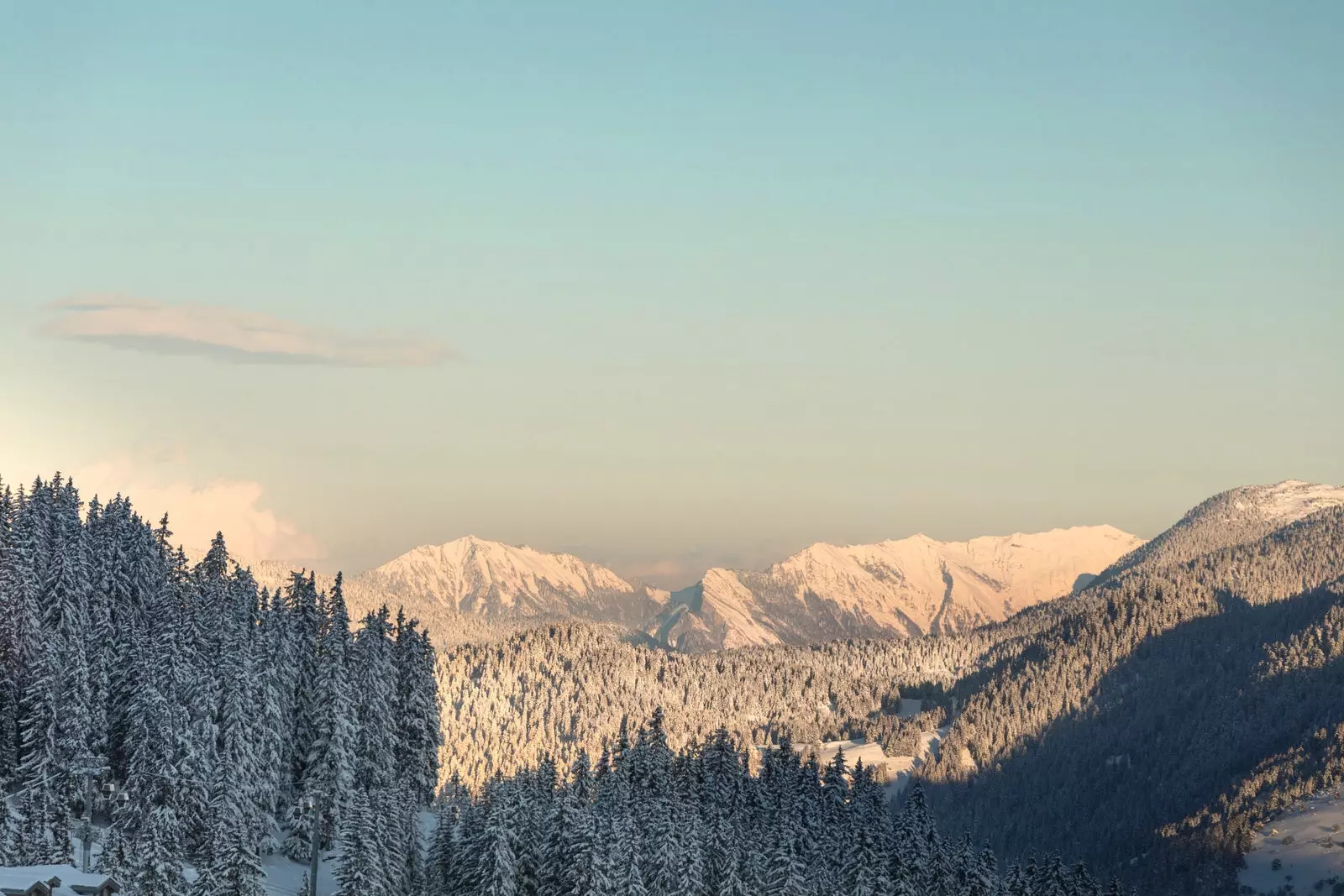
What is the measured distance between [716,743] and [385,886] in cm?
4019

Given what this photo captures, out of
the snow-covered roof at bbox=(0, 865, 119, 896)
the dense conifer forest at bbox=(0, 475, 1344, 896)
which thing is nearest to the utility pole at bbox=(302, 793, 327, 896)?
the dense conifer forest at bbox=(0, 475, 1344, 896)

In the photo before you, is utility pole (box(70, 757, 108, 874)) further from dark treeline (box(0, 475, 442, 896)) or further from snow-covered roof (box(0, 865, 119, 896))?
snow-covered roof (box(0, 865, 119, 896))

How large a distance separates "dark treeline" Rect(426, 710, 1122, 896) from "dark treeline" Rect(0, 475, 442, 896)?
277 inches

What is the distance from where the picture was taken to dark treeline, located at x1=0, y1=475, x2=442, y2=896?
3511 inches

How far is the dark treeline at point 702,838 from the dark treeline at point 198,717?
23.1 ft

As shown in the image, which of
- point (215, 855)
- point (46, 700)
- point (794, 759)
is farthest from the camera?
point (794, 759)

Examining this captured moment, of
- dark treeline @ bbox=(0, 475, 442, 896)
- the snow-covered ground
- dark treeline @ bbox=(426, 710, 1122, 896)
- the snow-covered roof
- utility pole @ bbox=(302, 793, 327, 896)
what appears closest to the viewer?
the snow-covered roof

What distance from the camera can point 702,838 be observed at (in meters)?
106

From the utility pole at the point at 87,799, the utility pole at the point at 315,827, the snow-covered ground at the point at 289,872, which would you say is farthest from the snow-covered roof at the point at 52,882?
the utility pole at the point at 315,827

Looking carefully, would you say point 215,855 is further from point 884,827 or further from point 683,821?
point 884,827

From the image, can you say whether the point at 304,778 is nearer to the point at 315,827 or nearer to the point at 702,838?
the point at 315,827

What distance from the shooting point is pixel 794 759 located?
131875 mm

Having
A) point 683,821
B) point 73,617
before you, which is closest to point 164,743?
point 73,617

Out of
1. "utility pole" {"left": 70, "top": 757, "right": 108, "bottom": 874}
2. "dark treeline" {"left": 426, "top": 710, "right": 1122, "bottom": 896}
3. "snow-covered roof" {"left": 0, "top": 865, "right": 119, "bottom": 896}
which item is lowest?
"dark treeline" {"left": 426, "top": 710, "right": 1122, "bottom": 896}
